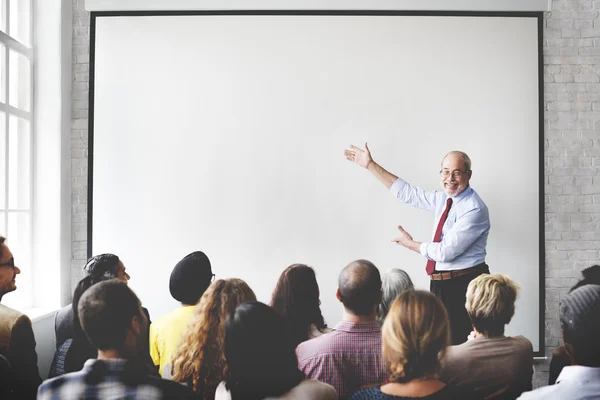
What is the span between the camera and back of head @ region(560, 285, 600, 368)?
1638 mm

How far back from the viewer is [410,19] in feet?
14.4

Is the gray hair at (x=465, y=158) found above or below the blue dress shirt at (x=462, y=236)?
above

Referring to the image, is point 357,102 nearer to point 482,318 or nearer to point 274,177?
point 274,177

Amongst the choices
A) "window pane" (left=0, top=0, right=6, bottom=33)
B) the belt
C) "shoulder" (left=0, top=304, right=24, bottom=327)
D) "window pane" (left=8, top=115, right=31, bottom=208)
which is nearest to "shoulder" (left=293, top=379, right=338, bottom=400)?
"shoulder" (left=0, top=304, right=24, bottom=327)

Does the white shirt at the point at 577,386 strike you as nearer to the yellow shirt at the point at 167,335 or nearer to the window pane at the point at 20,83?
the yellow shirt at the point at 167,335

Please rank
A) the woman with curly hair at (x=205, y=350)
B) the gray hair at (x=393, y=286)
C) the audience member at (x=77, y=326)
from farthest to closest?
the gray hair at (x=393, y=286) → the audience member at (x=77, y=326) → the woman with curly hair at (x=205, y=350)

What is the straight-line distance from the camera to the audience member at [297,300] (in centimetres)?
241

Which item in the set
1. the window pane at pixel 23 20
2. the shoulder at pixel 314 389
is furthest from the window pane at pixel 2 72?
the shoulder at pixel 314 389

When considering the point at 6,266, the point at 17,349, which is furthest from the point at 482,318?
the point at 6,266

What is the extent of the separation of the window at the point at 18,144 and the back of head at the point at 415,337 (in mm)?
3426

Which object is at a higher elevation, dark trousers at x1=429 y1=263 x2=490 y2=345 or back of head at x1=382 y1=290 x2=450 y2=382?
back of head at x1=382 y1=290 x2=450 y2=382

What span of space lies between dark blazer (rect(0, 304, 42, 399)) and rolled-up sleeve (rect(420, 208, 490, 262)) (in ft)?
8.43

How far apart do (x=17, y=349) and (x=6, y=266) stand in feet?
1.34

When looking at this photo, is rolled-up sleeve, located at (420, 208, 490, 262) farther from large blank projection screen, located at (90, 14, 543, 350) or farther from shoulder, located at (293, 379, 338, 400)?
shoulder, located at (293, 379, 338, 400)
